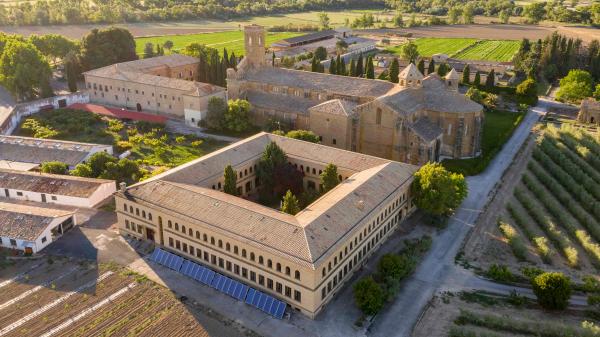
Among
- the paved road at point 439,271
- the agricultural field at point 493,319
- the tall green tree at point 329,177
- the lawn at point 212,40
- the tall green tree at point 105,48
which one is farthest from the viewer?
the lawn at point 212,40

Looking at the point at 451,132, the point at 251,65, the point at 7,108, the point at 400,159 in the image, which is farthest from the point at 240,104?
the point at 7,108

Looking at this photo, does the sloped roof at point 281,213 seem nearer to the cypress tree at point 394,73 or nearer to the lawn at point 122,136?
the lawn at point 122,136

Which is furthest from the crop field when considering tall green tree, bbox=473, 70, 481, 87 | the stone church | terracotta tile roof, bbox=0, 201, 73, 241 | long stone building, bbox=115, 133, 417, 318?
tall green tree, bbox=473, 70, 481, 87

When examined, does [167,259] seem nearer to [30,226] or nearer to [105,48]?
[30,226]

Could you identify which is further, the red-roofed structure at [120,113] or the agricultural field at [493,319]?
the red-roofed structure at [120,113]

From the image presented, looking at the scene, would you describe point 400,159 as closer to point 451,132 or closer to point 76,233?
point 451,132

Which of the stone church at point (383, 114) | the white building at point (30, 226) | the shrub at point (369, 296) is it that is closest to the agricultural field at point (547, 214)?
the stone church at point (383, 114)
